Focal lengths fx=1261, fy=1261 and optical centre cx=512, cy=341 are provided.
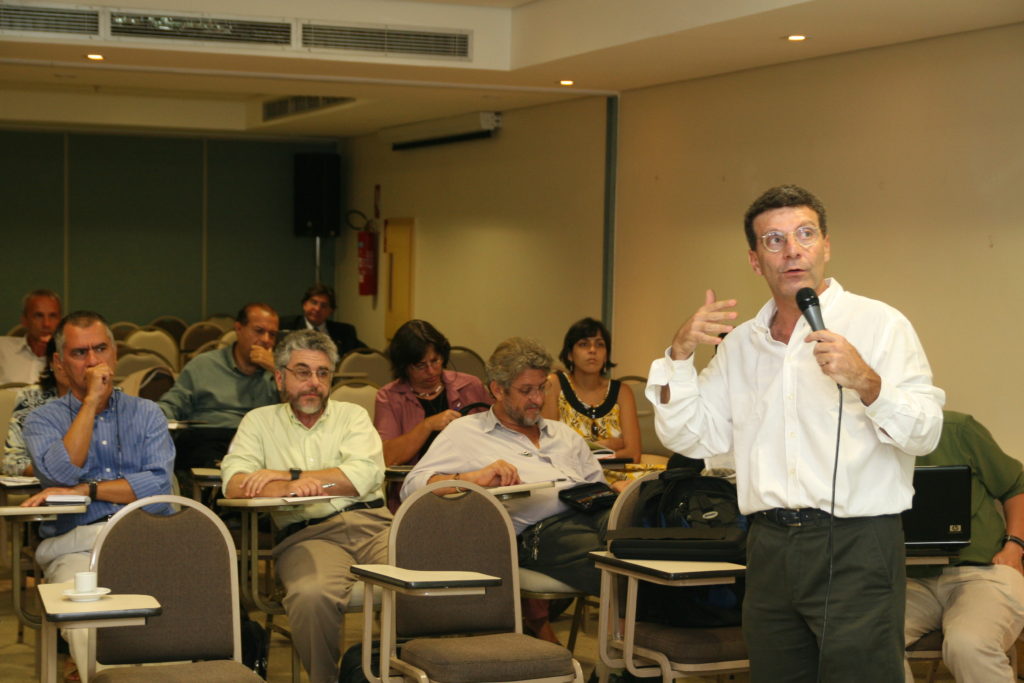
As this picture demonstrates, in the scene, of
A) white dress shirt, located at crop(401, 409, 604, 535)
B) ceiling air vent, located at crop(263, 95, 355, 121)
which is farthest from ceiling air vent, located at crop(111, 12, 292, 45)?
ceiling air vent, located at crop(263, 95, 355, 121)

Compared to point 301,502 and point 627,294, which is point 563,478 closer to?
point 301,502

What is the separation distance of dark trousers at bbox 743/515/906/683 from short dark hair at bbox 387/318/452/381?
3106 mm

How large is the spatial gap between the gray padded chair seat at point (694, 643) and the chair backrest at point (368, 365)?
476 centimetres

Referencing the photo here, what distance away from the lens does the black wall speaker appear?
1412 centimetres

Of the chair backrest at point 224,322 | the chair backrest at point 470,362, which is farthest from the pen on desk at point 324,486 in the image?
the chair backrest at point 224,322

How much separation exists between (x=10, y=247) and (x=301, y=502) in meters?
10.8

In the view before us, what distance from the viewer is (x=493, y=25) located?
7.58 meters

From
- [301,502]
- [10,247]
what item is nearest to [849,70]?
[301,502]

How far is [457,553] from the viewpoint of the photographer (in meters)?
4.02

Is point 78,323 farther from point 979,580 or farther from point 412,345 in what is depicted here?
point 979,580

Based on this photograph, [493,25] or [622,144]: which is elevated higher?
[493,25]

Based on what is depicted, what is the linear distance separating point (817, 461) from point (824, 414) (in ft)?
0.32

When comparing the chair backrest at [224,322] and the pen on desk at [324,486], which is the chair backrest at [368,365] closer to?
the pen on desk at [324,486]

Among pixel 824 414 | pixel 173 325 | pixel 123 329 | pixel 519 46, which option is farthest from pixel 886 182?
pixel 173 325
